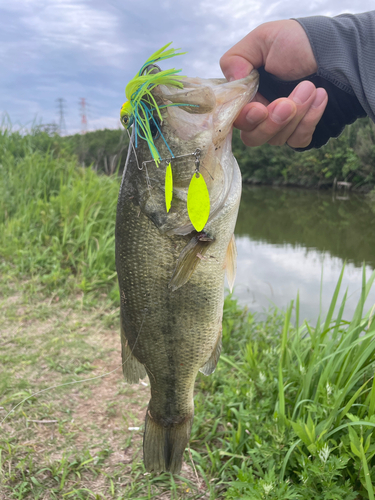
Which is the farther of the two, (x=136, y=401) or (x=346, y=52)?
(x=136, y=401)

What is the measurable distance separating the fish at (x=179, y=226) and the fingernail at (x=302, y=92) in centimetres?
25

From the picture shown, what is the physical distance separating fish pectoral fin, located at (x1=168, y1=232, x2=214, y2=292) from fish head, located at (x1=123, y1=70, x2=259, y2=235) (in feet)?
0.18

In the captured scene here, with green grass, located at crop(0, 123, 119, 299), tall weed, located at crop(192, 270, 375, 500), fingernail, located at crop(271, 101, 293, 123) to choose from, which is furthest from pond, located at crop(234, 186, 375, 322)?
green grass, located at crop(0, 123, 119, 299)

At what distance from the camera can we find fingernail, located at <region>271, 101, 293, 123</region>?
166 centimetres

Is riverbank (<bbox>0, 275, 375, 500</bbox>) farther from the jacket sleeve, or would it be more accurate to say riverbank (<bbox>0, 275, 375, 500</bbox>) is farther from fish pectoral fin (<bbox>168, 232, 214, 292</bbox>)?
the jacket sleeve

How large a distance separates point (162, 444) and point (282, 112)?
5.30ft

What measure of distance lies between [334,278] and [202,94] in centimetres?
910

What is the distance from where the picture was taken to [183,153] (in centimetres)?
144

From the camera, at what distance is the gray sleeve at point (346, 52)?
1858 mm

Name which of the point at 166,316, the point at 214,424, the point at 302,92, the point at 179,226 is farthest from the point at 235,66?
the point at 214,424

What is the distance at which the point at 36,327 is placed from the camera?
402 cm

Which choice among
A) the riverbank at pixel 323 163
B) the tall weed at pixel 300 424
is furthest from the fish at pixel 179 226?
the riverbank at pixel 323 163

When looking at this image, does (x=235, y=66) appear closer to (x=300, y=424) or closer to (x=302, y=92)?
(x=302, y=92)

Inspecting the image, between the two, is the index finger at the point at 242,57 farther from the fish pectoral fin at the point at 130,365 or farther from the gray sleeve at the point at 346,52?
the fish pectoral fin at the point at 130,365
